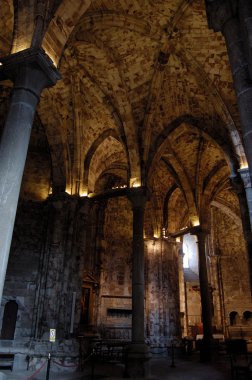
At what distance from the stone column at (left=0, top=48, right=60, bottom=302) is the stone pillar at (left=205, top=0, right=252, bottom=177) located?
302 cm

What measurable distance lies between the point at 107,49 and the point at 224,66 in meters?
3.60

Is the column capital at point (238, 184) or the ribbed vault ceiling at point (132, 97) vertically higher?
the ribbed vault ceiling at point (132, 97)

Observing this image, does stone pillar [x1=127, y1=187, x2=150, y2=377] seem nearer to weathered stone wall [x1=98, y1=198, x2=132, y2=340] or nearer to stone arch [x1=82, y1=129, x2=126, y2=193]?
stone arch [x1=82, y1=129, x2=126, y2=193]

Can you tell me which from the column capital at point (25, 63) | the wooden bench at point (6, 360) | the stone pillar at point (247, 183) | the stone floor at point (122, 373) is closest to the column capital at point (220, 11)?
the column capital at point (25, 63)

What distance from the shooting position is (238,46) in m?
4.89

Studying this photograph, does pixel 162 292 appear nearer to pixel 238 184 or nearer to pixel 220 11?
pixel 238 184

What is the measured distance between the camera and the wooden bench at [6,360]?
9.52 m

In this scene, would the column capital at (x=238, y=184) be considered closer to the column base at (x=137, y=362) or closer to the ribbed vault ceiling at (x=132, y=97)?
the ribbed vault ceiling at (x=132, y=97)

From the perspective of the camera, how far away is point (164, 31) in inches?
380

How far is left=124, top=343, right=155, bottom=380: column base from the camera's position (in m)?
9.00

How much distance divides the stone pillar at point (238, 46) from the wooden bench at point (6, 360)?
8.96 metres

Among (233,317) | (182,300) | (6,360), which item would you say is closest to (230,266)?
(233,317)

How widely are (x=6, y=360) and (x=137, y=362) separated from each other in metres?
3.93

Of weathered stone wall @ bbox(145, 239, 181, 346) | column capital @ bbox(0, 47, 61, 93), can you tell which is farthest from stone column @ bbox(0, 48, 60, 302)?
weathered stone wall @ bbox(145, 239, 181, 346)
